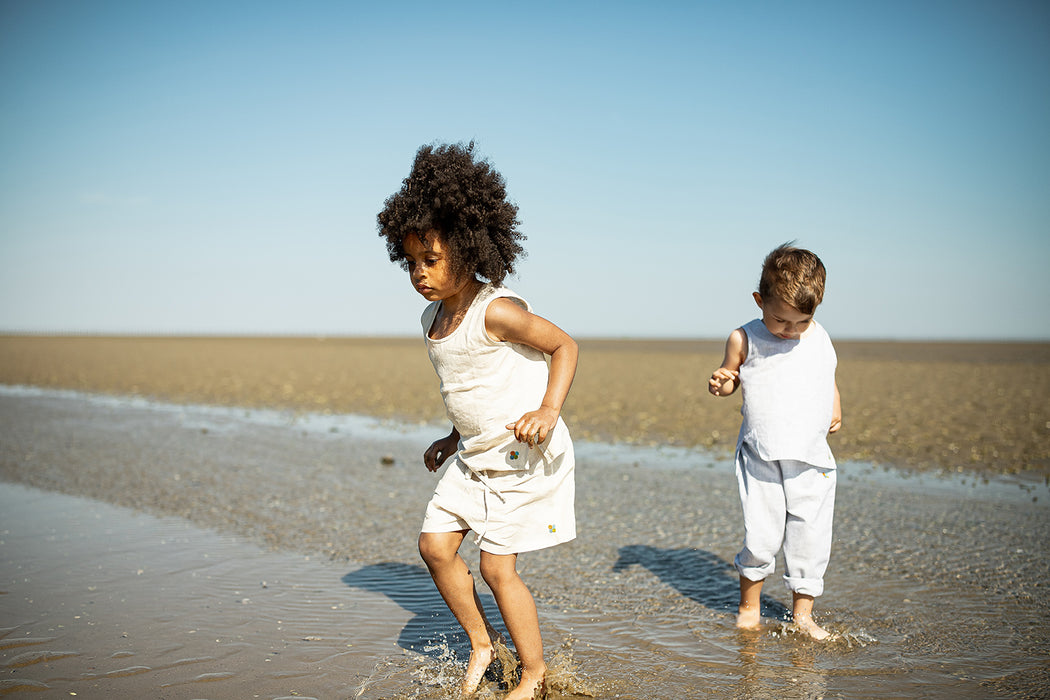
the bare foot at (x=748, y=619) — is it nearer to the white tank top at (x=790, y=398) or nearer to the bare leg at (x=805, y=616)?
the bare leg at (x=805, y=616)

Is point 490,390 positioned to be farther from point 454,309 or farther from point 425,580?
point 425,580

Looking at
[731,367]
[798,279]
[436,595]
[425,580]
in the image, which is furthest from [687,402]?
[798,279]

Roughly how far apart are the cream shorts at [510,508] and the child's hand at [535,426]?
223 millimetres

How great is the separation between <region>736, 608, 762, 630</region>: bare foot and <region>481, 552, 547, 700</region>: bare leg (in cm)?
122

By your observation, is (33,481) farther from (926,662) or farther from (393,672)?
(926,662)

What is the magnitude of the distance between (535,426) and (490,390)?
0.91 ft

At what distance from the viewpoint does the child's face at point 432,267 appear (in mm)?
2840

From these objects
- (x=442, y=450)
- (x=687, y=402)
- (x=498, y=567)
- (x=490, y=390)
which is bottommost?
(x=687, y=402)

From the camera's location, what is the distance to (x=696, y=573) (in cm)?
449

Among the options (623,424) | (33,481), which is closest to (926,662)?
(33,481)

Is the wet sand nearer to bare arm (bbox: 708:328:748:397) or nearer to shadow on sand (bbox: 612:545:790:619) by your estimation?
shadow on sand (bbox: 612:545:790:619)

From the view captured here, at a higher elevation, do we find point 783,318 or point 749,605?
point 783,318

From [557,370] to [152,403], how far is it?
1436 cm

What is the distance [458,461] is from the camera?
9.68ft
